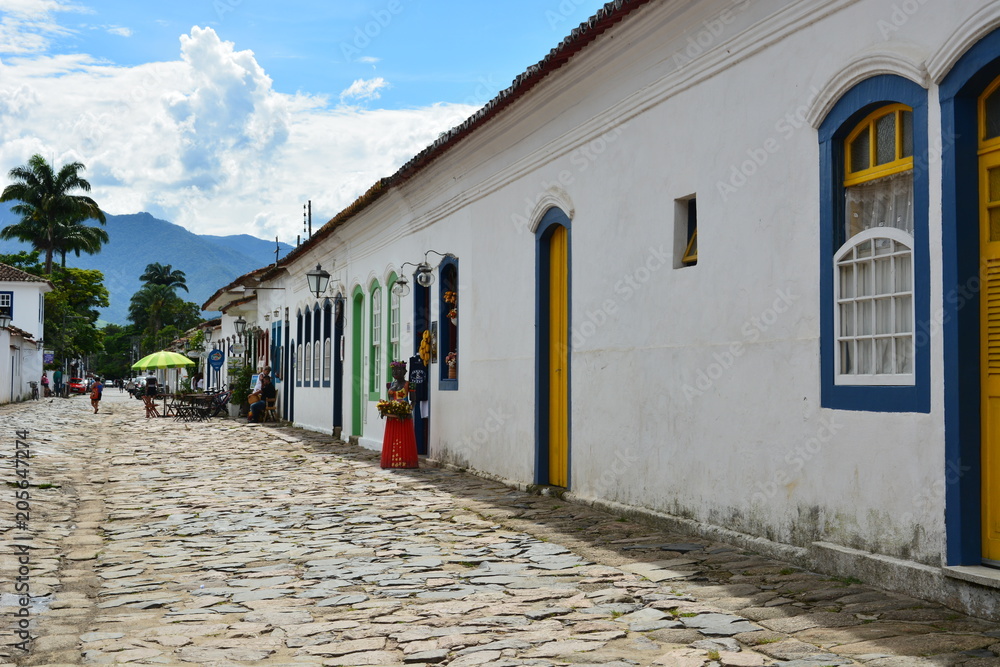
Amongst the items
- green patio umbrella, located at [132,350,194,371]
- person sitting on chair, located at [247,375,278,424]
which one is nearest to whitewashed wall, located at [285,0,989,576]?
person sitting on chair, located at [247,375,278,424]

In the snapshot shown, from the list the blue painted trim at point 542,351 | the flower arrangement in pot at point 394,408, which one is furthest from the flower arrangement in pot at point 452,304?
the blue painted trim at point 542,351

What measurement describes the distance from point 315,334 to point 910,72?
64.7 feet

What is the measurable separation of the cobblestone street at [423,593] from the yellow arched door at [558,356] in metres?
0.52

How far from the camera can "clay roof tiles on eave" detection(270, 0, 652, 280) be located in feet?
27.4

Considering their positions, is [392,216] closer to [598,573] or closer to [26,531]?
[26,531]

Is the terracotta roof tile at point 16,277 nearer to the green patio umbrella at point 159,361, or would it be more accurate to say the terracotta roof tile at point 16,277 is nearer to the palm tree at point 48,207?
the palm tree at point 48,207

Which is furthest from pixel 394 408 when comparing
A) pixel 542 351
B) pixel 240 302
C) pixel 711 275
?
pixel 240 302

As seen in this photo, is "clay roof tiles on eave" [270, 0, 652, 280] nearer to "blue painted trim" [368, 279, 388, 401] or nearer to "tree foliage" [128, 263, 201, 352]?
"blue painted trim" [368, 279, 388, 401]

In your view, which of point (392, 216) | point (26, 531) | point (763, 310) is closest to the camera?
point (763, 310)

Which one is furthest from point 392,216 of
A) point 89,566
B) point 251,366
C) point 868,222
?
point 251,366

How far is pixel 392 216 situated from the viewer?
1709 centimetres

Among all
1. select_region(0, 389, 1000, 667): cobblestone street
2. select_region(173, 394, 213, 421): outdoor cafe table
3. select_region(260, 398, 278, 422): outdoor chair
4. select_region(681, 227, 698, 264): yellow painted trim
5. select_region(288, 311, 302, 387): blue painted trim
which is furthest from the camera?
select_region(173, 394, 213, 421): outdoor cafe table

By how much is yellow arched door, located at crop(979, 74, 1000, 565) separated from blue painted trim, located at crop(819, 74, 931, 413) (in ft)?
0.93

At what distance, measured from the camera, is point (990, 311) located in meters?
5.28
